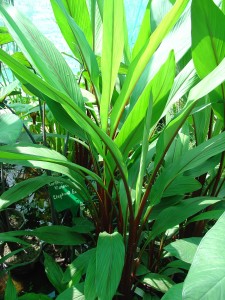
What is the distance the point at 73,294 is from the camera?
0.66 meters

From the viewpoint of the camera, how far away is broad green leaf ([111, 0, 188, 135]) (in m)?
0.53

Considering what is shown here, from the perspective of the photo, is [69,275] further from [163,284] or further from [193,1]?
[193,1]

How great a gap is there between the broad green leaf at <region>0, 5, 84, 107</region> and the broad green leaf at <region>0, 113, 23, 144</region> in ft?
0.34

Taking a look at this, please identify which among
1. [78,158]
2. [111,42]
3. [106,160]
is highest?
[111,42]

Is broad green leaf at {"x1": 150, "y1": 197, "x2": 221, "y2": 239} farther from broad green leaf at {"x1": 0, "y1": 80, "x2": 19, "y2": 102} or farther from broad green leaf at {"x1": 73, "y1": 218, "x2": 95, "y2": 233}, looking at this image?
broad green leaf at {"x1": 0, "y1": 80, "x2": 19, "y2": 102}

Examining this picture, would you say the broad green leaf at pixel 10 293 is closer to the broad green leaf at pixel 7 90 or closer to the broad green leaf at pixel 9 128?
the broad green leaf at pixel 9 128

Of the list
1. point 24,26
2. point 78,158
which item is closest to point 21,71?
point 24,26

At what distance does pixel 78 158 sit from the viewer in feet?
3.94

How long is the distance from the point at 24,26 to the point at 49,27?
2.00 meters

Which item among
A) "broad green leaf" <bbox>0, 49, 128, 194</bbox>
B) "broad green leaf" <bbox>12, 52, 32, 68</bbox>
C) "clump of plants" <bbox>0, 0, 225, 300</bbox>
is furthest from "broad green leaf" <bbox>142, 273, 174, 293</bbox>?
"broad green leaf" <bbox>12, 52, 32, 68</bbox>

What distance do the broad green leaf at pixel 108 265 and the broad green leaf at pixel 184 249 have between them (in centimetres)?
9

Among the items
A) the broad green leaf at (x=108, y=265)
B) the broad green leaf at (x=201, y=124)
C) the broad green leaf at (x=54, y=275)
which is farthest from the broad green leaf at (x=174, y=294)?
the broad green leaf at (x=201, y=124)

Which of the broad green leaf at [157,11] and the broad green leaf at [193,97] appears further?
the broad green leaf at [157,11]

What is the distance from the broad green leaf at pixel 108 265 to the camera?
0.58 m
